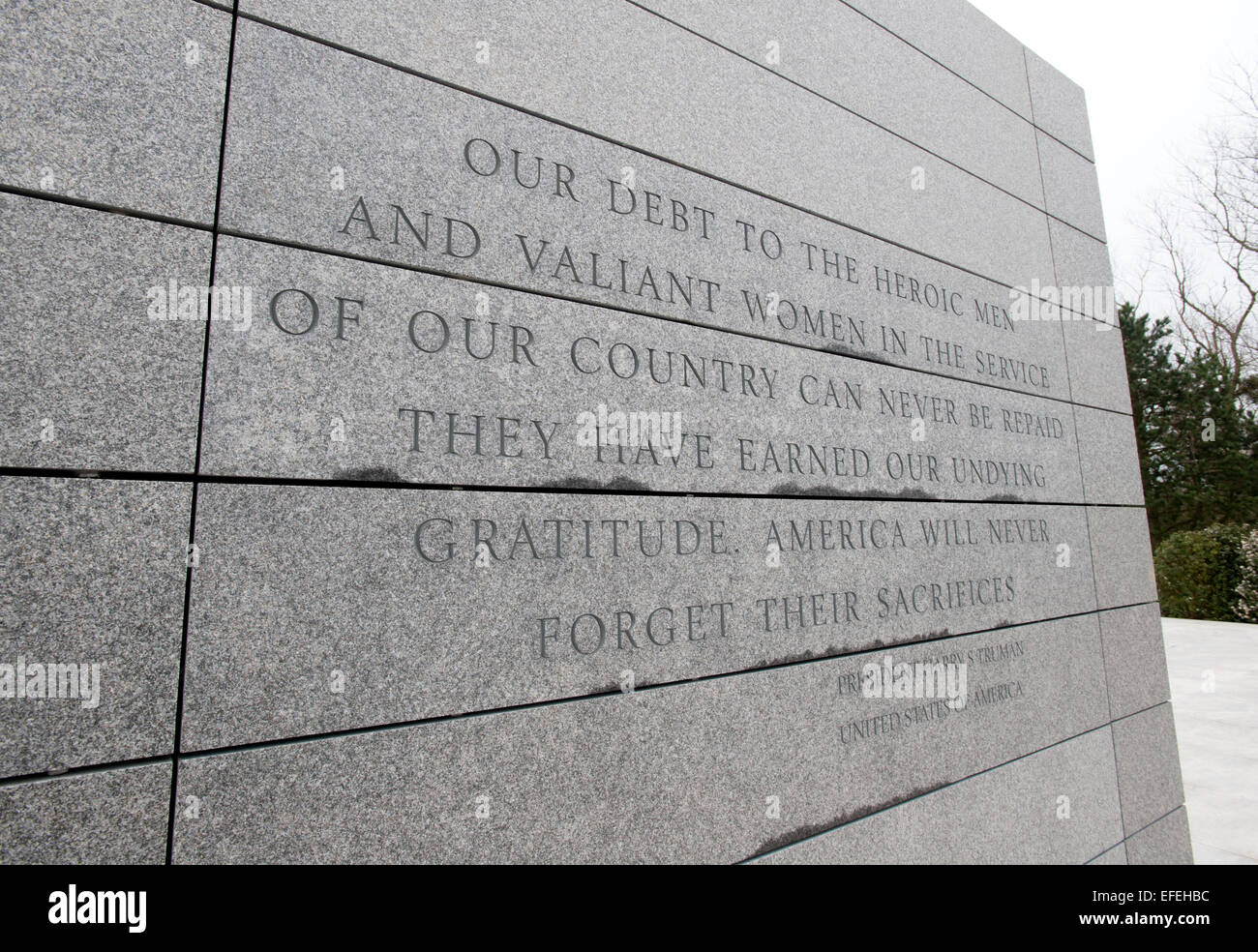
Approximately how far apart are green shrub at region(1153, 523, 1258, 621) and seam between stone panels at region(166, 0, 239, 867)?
806 inches

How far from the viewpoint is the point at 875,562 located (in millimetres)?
3910

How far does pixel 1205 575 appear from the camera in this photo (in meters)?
17.0

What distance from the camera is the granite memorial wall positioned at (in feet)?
6.64

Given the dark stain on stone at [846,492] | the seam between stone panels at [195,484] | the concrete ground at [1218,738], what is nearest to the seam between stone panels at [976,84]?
the dark stain on stone at [846,492]

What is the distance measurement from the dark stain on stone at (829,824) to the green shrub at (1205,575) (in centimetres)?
1706

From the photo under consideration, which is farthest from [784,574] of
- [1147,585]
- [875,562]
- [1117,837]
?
[1147,585]

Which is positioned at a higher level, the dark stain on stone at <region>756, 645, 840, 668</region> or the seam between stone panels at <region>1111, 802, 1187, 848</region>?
the dark stain on stone at <region>756, 645, 840, 668</region>

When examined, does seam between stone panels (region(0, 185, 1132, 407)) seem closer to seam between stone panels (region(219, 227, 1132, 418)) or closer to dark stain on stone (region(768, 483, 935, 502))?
seam between stone panels (region(219, 227, 1132, 418))

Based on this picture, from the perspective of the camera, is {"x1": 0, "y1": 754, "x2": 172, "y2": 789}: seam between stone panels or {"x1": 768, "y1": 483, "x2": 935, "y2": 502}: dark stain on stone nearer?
{"x1": 0, "y1": 754, "x2": 172, "y2": 789}: seam between stone panels

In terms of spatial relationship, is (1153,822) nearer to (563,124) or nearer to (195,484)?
(563,124)

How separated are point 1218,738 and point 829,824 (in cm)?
792

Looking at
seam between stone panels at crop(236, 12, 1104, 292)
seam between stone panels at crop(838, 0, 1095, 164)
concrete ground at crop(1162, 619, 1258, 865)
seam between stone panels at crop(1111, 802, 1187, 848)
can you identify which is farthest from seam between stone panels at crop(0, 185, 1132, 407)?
concrete ground at crop(1162, 619, 1258, 865)

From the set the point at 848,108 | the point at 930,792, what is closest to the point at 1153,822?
the point at 930,792

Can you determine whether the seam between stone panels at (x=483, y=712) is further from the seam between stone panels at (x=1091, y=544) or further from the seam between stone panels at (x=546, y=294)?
the seam between stone panels at (x=1091, y=544)
